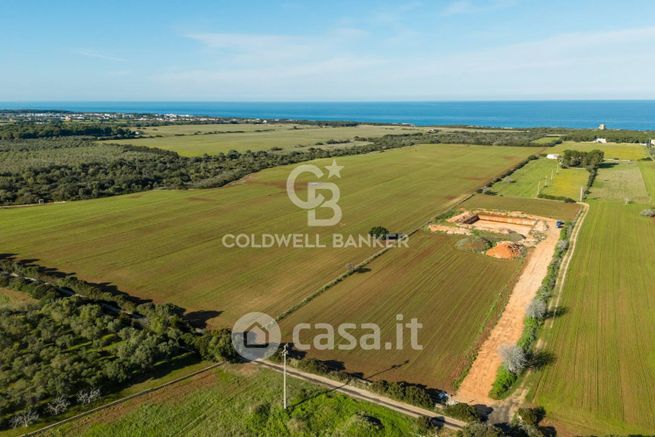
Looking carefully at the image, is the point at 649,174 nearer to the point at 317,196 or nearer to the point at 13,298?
the point at 317,196

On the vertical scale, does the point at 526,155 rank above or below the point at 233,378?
above

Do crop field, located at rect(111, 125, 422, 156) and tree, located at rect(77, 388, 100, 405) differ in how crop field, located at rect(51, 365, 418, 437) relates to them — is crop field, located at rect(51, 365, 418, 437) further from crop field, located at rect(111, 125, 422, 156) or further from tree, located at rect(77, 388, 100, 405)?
crop field, located at rect(111, 125, 422, 156)

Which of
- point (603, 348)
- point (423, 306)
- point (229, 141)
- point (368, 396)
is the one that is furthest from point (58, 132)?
point (603, 348)

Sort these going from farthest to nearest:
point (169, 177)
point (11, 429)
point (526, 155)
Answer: point (526, 155), point (169, 177), point (11, 429)

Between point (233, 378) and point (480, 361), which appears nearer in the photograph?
point (233, 378)

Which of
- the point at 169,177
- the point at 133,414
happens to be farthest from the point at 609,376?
the point at 169,177

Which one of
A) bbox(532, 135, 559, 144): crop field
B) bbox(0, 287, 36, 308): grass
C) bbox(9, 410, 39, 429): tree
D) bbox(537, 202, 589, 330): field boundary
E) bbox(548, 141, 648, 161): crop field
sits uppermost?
bbox(532, 135, 559, 144): crop field

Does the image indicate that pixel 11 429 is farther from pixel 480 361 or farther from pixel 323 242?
pixel 323 242

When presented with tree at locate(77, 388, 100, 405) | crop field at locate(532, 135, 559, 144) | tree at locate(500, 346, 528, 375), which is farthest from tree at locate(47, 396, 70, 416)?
crop field at locate(532, 135, 559, 144)
